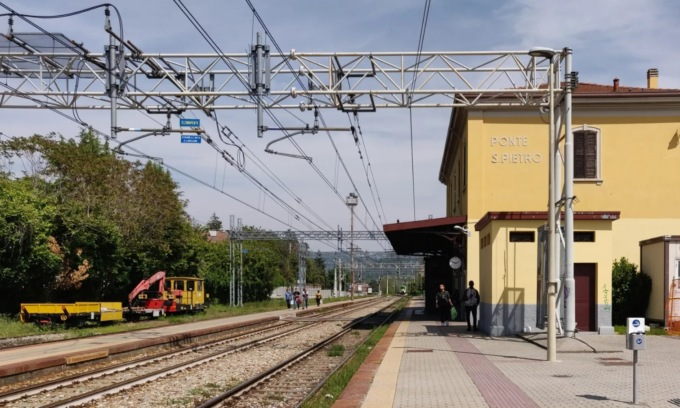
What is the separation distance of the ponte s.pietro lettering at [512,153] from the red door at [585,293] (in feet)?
30.6

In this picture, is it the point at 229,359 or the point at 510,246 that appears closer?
the point at 229,359

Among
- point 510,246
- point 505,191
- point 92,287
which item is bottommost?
point 92,287

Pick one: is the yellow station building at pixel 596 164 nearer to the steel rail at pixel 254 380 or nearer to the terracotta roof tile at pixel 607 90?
the terracotta roof tile at pixel 607 90

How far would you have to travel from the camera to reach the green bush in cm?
2525

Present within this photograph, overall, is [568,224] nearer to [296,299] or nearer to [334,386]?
[334,386]

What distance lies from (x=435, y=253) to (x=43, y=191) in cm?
2270

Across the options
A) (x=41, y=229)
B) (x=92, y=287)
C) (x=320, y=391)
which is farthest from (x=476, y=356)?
(x=92, y=287)

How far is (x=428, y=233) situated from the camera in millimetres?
33531

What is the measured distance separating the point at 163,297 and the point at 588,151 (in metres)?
23.1

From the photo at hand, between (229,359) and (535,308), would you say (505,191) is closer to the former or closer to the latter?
(535,308)

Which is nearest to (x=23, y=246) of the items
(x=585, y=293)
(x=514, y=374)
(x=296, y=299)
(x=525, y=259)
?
(x=525, y=259)

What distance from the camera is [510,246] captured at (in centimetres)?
2217

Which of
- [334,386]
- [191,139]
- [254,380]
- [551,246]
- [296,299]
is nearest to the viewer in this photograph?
[334,386]

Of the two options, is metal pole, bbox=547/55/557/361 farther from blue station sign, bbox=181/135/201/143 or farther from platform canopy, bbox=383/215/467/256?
platform canopy, bbox=383/215/467/256
